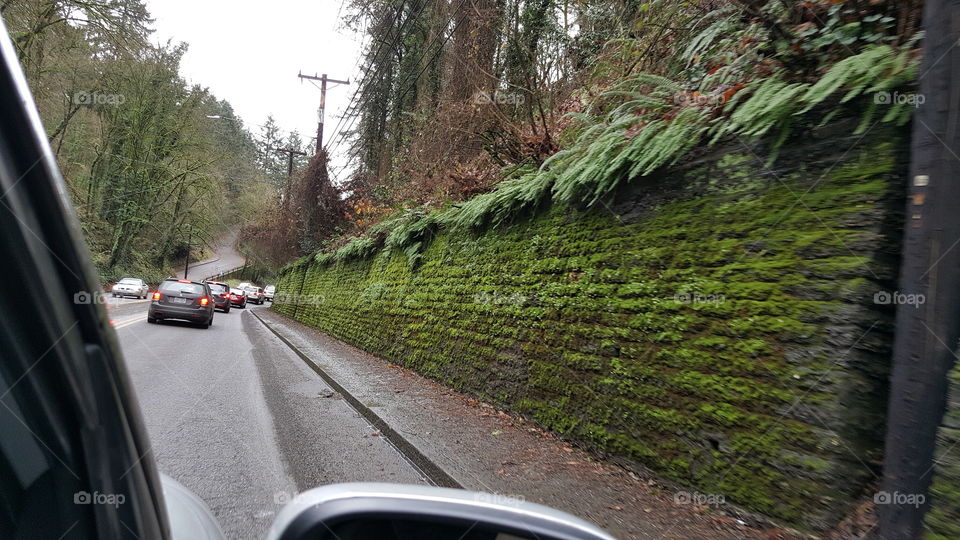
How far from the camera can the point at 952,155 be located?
8.94 feet

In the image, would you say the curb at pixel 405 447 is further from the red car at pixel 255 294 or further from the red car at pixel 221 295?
the red car at pixel 255 294

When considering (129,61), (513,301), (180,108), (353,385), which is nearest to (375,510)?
(513,301)

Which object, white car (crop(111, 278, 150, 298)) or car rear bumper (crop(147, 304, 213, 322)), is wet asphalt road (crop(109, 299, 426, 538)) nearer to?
car rear bumper (crop(147, 304, 213, 322))

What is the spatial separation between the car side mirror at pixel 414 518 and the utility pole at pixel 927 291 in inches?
103

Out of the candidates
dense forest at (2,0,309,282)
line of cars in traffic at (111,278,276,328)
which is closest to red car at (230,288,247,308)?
dense forest at (2,0,309,282)

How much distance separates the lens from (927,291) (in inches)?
109

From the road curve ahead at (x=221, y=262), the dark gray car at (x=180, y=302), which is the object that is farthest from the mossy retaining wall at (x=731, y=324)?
the road curve ahead at (x=221, y=262)

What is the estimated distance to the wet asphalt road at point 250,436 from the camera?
4215 millimetres

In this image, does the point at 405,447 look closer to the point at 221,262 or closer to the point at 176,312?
the point at 176,312

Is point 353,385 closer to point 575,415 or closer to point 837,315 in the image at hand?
point 575,415

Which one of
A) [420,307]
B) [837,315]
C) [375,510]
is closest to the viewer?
[375,510]

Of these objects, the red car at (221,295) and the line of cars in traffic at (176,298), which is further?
the red car at (221,295)

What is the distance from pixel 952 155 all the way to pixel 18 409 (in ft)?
12.8

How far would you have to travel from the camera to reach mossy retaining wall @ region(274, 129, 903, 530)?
3277 mm
